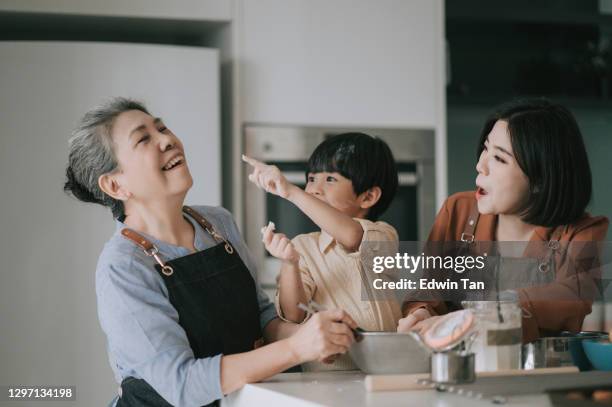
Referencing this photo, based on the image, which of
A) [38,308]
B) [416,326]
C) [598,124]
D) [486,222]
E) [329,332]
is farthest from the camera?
[598,124]

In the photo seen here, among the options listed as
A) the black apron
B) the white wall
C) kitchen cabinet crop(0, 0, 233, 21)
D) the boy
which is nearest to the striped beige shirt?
the boy

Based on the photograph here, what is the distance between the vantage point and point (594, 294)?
1956 mm

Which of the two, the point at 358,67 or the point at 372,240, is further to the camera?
the point at 358,67

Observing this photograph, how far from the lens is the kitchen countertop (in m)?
1.46

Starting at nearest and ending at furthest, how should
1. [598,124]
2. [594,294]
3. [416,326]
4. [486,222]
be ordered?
[416,326]
[594,294]
[486,222]
[598,124]

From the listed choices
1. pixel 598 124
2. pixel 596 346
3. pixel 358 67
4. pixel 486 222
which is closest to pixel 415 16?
pixel 358 67

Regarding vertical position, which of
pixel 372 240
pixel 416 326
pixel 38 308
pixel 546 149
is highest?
pixel 546 149

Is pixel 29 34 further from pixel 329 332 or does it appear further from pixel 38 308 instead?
pixel 329 332

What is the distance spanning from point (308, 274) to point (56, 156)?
4.64 feet

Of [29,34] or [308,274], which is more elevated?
[29,34]

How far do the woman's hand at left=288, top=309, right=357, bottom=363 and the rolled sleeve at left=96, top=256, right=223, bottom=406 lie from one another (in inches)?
6.2

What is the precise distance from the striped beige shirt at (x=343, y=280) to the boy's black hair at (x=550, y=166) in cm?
33

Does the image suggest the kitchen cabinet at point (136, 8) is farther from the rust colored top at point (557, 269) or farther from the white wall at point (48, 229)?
the rust colored top at point (557, 269)

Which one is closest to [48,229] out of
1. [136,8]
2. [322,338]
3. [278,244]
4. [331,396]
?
[136,8]
